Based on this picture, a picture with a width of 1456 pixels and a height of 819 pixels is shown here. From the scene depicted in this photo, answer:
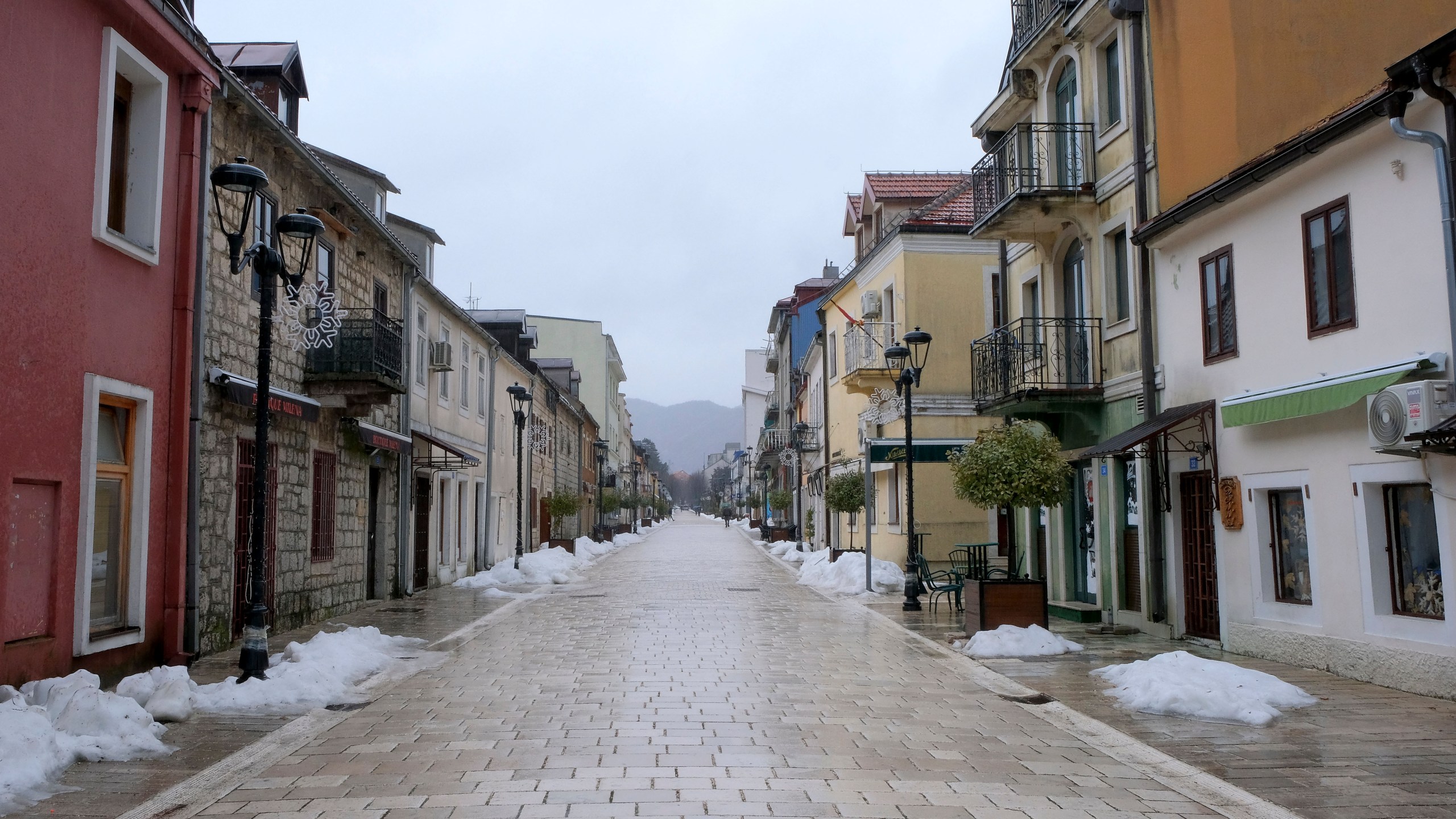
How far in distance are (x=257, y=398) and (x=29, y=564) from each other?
2.92m

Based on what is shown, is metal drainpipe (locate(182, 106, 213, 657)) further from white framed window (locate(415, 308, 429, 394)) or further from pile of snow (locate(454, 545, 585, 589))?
pile of snow (locate(454, 545, 585, 589))

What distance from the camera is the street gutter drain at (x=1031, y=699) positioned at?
363 inches

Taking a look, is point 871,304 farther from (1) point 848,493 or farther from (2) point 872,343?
(1) point 848,493

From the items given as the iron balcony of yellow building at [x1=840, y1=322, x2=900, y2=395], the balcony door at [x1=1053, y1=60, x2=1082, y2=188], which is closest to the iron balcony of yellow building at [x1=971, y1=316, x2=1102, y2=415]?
the balcony door at [x1=1053, y1=60, x2=1082, y2=188]

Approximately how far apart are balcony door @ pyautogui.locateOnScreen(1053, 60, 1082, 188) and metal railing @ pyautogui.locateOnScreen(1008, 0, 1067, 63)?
0.75m

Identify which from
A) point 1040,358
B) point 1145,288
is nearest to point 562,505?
point 1040,358

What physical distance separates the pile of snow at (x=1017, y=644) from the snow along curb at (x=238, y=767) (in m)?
6.36

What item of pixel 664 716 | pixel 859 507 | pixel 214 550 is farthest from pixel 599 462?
pixel 664 716

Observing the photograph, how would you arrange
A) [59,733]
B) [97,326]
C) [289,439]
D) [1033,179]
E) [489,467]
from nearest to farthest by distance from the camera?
1. [59,733]
2. [97,326]
3. [289,439]
4. [1033,179]
5. [489,467]

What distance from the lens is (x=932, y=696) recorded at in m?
9.54

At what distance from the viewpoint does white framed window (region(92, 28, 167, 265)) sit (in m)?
9.82

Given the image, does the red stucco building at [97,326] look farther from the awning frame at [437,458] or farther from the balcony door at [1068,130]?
the balcony door at [1068,130]

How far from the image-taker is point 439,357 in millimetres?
22312

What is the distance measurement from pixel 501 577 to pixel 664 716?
53.3 feet
